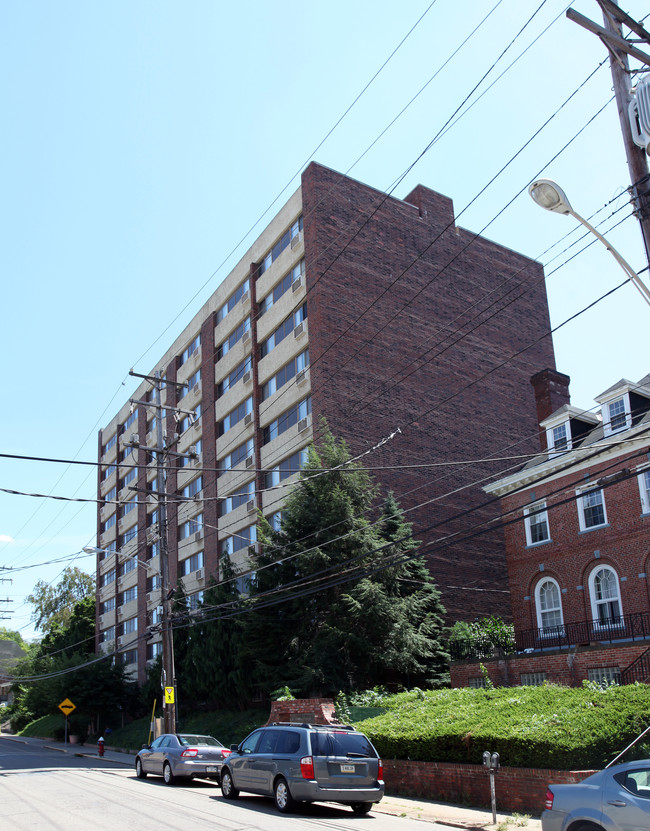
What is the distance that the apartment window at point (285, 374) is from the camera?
35219mm

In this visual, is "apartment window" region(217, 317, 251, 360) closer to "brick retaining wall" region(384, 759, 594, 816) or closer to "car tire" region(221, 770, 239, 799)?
"car tire" region(221, 770, 239, 799)

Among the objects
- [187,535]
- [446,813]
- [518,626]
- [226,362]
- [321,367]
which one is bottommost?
[446,813]

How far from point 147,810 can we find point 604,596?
1667 cm

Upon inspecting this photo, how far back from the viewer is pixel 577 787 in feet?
29.9

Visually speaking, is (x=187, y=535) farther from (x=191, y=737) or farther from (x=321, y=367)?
(x=191, y=737)

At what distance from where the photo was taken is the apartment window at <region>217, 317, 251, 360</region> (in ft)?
136

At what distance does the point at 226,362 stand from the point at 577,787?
3589 centimetres

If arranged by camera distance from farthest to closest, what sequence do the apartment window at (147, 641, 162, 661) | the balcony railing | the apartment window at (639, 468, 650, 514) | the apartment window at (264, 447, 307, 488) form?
1. the apartment window at (147, 641, 162, 661)
2. the apartment window at (264, 447, 307, 488)
3. the apartment window at (639, 468, 650, 514)
4. the balcony railing

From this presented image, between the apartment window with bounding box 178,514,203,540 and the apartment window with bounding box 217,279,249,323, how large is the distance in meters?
11.4

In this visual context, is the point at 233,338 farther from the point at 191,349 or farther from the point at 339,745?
the point at 339,745

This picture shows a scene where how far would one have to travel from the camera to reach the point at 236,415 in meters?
41.7

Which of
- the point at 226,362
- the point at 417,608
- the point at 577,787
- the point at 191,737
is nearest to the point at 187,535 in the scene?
the point at 226,362

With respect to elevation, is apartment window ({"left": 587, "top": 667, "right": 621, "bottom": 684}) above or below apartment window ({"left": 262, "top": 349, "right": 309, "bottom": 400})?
below

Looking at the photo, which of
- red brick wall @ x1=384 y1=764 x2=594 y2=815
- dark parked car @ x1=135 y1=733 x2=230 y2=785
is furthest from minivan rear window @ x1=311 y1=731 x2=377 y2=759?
dark parked car @ x1=135 y1=733 x2=230 y2=785
